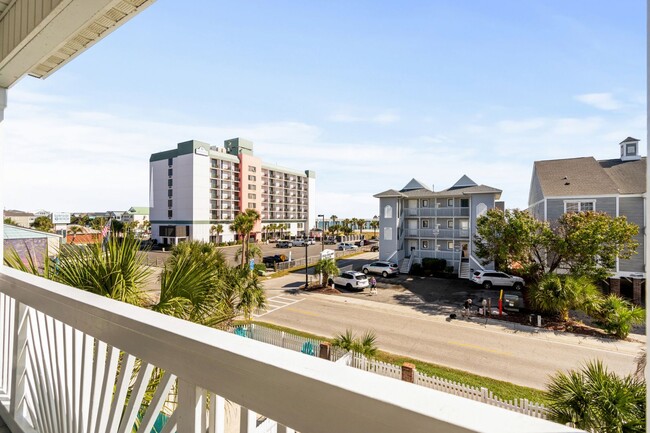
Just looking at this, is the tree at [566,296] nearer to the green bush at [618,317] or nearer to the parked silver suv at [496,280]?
the green bush at [618,317]

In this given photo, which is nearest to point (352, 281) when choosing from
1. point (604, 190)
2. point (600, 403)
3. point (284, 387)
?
point (600, 403)

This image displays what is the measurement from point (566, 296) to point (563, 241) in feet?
11.4

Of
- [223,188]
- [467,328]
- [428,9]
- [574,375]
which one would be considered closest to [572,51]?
[428,9]

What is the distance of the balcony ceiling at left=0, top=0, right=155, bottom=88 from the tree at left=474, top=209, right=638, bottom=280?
1982 cm

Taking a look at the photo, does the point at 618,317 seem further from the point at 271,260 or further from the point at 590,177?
the point at 271,260

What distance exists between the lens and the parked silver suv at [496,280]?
2178 cm

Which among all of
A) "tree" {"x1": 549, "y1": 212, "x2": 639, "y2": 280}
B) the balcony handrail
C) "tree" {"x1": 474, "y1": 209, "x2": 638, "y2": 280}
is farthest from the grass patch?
"tree" {"x1": 549, "y1": 212, "x2": 639, "y2": 280}

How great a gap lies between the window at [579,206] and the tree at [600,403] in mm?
18450

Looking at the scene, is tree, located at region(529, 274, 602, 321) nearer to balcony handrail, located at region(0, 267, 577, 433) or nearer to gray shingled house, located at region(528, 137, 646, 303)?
gray shingled house, located at region(528, 137, 646, 303)

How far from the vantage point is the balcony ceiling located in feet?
7.24

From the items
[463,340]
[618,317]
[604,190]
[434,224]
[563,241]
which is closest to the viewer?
[463,340]

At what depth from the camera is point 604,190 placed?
66.7ft

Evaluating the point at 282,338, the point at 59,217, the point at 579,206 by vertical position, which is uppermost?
the point at 579,206

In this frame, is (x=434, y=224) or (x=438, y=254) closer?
(x=438, y=254)
